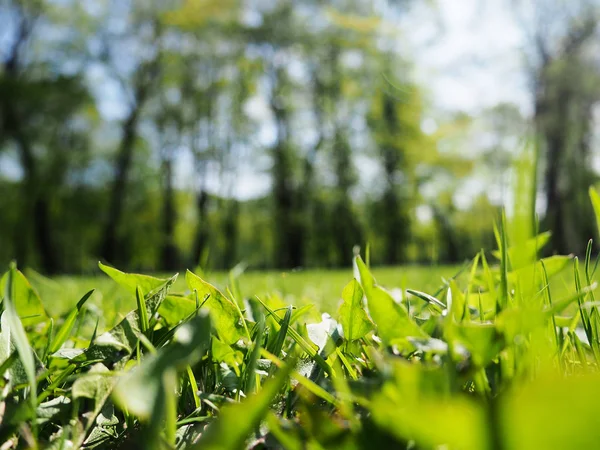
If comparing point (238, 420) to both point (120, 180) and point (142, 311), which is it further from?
point (120, 180)

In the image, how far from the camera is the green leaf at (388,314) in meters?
0.43

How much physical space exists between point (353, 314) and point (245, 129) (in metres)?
21.0

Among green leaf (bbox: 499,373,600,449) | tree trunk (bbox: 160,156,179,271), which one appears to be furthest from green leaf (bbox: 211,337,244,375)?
tree trunk (bbox: 160,156,179,271)

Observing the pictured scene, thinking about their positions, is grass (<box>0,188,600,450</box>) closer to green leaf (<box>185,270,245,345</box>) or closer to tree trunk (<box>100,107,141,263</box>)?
green leaf (<box>185,270,245,345</box>)

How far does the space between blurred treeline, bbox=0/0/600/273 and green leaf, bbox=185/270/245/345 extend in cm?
1532

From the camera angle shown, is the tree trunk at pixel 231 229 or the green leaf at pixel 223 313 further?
the tree trunk at pixel 231 229

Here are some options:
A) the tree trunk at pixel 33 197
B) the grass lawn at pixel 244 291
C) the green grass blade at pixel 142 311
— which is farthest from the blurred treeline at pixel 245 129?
the green grass blade at pixel 142 311

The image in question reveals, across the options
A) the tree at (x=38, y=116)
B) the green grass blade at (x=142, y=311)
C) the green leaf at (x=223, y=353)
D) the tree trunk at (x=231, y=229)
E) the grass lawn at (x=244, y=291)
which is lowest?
the tree trunk at (x=231, y=229)

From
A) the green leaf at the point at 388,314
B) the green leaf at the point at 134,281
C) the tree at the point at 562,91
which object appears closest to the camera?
the green leaf at the point at 388,314

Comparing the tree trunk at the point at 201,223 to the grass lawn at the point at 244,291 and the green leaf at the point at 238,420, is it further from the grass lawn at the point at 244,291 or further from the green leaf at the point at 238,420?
the green leaf at the point at 238,420

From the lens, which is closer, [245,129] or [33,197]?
[33,197]

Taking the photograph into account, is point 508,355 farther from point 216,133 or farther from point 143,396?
point 216,133

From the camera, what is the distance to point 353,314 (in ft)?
1.72

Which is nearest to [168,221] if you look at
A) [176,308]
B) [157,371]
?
[176,308]
